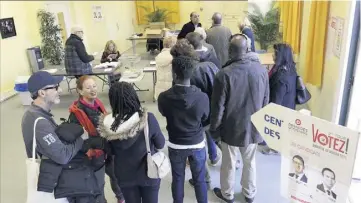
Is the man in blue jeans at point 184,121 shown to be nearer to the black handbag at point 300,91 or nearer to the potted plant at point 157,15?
the black handbag at point 300,91

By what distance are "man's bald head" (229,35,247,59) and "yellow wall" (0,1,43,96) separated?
5.81 meters

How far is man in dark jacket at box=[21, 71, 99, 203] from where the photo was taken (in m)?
1.77

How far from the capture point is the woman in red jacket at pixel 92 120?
1.98 metres

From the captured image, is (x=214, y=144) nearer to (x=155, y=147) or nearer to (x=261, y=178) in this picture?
(x=261, y=178)

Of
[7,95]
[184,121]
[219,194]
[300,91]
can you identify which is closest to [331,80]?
[300,91]

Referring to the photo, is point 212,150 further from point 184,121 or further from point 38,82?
point 38,82

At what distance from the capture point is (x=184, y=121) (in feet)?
7.26

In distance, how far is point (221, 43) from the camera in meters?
4.26

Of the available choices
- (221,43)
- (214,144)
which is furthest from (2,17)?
(214,144)

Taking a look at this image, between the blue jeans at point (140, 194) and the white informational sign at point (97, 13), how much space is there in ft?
27.7

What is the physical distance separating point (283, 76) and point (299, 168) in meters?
1.84

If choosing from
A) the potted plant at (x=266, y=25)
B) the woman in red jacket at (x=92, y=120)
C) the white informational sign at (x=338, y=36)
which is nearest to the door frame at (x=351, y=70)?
the white informational sign at (x=338, y=36)

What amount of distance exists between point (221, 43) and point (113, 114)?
9.06 ft

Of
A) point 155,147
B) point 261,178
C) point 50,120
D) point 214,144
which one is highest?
point 50,120
